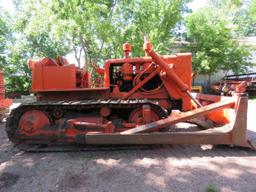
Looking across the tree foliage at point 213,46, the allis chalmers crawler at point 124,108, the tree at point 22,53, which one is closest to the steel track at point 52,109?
the allis chalmers crawler at point 124,108

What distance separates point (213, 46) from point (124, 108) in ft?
57.2

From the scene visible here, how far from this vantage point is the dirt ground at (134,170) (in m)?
3.80

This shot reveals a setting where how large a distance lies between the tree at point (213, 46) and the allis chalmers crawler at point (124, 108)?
1471cm

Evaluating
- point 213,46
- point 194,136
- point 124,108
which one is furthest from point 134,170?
point 213,46

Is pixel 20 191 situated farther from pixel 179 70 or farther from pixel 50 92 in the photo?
pixel 179 70

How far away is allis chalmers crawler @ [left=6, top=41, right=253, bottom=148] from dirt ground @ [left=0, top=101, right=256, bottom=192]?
1.05 feet

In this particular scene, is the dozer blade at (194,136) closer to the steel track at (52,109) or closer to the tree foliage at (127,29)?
the steel track at (52,109)

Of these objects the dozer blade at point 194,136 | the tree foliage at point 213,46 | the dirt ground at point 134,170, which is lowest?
the dirt ground at point 134,170

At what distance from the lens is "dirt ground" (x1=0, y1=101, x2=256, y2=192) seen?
12.5 ft

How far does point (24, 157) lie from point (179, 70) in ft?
13.4

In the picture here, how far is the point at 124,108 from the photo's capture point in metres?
5.83

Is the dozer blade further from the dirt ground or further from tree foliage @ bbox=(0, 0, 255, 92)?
tree foliage @ bbox=(0, 0, 255, 92)

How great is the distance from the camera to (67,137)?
18.1 feet

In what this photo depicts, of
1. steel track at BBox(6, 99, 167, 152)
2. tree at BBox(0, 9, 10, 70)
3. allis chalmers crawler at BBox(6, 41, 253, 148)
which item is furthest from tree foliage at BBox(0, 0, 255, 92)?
steel track at BBox(6, 99, 167, 152)
